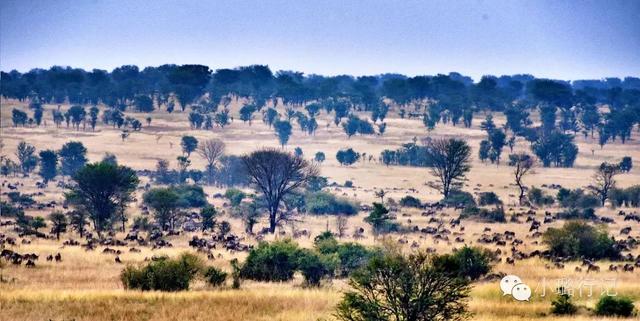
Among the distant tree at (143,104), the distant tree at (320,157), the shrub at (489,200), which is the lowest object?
the shrub at (489,200)

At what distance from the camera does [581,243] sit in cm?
3906

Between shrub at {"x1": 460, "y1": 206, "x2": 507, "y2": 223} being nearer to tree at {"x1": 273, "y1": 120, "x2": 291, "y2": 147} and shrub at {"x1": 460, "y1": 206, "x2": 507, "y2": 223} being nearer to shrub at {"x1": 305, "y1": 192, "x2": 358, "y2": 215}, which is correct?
shrub at {"x1": 305, "y1": 192, "x2": 358, "y2": 215}

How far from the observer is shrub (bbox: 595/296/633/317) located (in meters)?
22.5

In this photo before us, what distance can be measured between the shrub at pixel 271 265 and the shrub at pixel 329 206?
1387 inches

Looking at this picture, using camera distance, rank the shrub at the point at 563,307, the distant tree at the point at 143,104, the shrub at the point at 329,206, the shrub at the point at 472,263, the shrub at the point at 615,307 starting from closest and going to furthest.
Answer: the shrub at the point at 615,307 → the shrub at the point at 563,307 → the shrub at the point at 472,263 → the shrub at the point at 329,206 → the distant tree at the point at 143,104

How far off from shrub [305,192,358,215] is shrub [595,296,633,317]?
44.1m

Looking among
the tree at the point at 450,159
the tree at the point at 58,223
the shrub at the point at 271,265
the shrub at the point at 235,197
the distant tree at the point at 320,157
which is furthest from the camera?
the distant tree at the point at 320,157

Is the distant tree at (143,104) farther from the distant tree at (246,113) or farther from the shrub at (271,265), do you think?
the shrub at (271,265)

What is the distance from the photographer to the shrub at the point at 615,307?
22.5m

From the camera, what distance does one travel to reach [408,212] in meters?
67.7

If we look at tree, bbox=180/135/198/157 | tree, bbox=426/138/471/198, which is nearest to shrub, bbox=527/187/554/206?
tree, bbox=426/138/471/198

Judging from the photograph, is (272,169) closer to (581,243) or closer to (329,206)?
(329,206)

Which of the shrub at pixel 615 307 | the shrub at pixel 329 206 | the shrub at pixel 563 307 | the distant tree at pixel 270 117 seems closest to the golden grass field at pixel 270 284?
the shrub at pixel 563 307

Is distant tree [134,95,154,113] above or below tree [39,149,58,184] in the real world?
above
